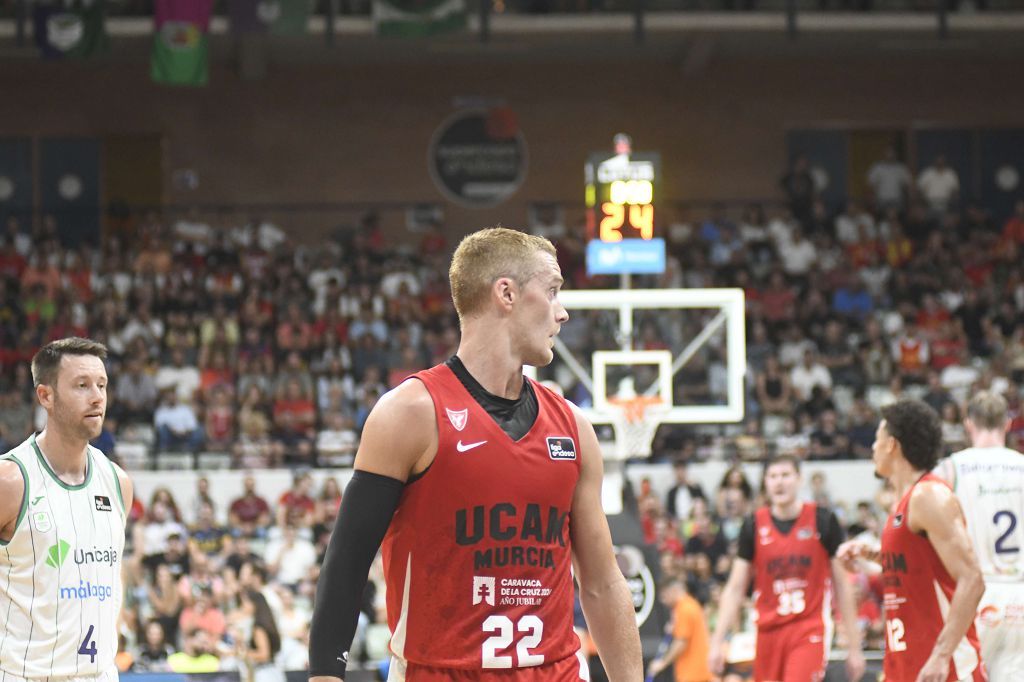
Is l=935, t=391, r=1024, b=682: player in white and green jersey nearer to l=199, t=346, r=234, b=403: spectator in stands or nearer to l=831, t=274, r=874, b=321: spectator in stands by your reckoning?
l=199, t=346, r=234, b=403: spectator in stands

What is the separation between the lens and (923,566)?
6.61 meters

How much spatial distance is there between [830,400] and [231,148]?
40.5ft

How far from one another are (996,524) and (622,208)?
569 centimetres

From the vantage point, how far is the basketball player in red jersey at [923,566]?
6293mm

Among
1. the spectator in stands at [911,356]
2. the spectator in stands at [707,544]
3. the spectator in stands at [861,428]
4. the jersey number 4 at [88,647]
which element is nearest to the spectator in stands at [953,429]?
the spectator in stands at [861,428]

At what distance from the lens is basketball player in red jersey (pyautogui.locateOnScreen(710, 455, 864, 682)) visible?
28.0 feet

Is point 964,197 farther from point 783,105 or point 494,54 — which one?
point 494,54

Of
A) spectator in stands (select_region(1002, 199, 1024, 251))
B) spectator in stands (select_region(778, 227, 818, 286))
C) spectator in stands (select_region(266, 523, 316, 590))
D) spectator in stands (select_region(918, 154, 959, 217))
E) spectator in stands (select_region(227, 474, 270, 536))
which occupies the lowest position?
spectator in stands (select_region(266, 523, 316, 590))

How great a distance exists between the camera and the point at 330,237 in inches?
971

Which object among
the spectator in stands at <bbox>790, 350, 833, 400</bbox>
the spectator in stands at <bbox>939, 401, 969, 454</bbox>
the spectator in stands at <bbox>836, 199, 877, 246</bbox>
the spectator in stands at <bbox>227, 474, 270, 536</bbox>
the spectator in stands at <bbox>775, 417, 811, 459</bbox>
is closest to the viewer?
the spectator in stands at <bbox>227, 474, 270, 536</bbox>

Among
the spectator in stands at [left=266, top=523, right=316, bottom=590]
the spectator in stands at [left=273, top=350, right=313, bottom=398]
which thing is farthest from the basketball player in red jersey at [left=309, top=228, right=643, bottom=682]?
the spectator in stands at [left=273, top=350, right=313, bottom=398]

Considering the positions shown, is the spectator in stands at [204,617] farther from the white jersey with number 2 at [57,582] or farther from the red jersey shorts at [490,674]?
the red jersey shorts at [490,674]

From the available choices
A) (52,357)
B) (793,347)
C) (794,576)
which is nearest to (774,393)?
(793,347)

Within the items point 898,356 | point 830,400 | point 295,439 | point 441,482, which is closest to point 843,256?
point 898,356
